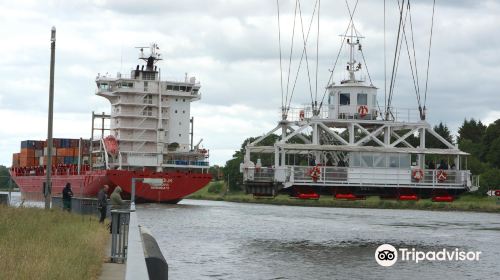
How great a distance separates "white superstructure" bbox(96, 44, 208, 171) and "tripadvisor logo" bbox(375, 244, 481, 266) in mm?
62440

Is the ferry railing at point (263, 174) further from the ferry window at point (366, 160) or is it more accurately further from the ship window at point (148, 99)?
the ship window at point (148, 99)

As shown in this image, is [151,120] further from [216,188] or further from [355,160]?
A: [216,188]

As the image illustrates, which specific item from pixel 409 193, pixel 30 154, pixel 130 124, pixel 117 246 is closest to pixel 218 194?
pixel 30 154

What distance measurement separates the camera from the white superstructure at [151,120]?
104m

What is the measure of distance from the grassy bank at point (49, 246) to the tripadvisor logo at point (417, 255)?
467 inches

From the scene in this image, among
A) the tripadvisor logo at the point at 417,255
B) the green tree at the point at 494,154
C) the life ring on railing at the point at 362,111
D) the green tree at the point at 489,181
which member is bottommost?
the tripadvisor logo at the point at 417,255

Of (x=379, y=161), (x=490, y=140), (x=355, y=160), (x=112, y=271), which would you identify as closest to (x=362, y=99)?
(x=379, y=161)

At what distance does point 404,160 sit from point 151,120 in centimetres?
6565

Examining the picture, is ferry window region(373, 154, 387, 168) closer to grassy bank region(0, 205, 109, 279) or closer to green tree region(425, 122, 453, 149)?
grassy bank region(0, 205, 109, 279)

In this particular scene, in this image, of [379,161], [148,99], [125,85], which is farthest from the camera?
[125,85]

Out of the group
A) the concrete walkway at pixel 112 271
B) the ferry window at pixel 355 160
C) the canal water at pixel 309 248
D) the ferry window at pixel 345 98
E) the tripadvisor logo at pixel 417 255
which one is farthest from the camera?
the ferry window at pixel 345 98

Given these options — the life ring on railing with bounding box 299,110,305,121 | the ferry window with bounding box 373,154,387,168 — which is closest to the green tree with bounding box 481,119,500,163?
the life ring on railing with bounding box 299,110,305,121

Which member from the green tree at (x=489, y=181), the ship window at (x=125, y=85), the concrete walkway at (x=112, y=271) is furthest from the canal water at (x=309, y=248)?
the green tree at (x=489, y=181)

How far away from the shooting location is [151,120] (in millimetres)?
105750
